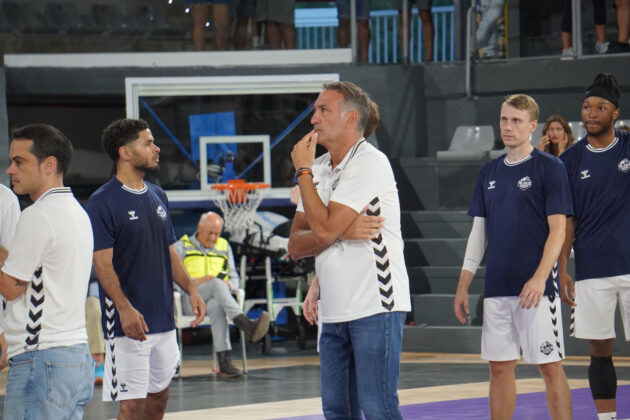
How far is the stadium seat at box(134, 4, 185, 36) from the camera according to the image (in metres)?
13.6

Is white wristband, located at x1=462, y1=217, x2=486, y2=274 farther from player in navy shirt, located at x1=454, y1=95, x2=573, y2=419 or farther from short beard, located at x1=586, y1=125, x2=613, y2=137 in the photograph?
short beard, located at x1=586, y1=125, x2=613, y2=137

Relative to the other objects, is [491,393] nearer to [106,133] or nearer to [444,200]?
[106,133]

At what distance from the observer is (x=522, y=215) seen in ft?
17.6

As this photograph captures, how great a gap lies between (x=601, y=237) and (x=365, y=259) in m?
2.32

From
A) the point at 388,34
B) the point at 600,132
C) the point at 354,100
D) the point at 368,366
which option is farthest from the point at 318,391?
the point at 388,34

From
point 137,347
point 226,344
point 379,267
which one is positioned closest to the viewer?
point 379,267

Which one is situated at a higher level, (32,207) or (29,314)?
(32,207)

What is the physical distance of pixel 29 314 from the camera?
3781mm

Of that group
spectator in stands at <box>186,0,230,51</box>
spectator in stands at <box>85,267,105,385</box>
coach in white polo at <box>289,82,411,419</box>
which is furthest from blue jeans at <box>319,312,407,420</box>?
spectator in stands at <box>186,0,230,51</box>

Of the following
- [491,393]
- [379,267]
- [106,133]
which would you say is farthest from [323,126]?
[491,393]

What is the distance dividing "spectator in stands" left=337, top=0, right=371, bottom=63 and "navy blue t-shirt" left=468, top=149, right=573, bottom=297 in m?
8.86

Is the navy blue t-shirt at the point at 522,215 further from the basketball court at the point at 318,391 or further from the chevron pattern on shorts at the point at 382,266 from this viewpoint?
the basketball court at the point at 318,391

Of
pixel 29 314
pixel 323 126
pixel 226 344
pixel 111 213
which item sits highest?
pixel 323 126

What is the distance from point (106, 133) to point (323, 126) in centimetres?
158
